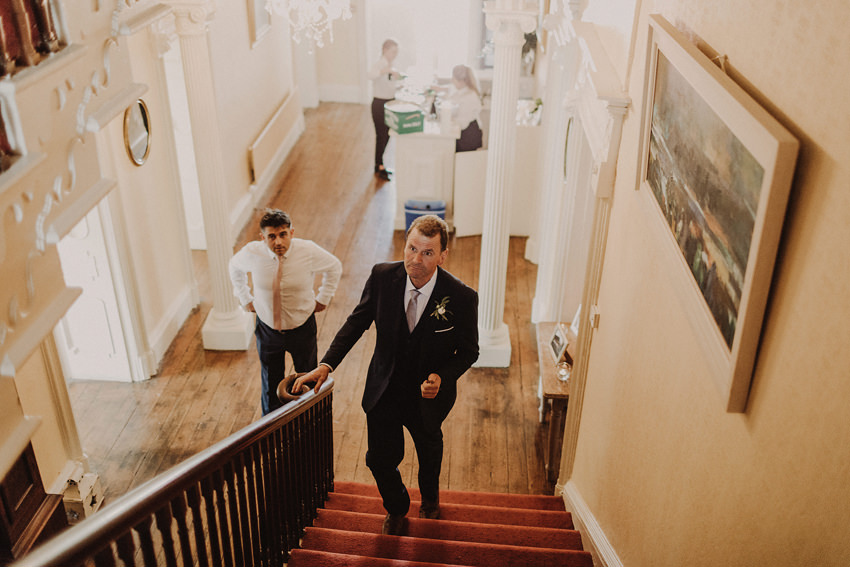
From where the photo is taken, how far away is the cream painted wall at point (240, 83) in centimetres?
745

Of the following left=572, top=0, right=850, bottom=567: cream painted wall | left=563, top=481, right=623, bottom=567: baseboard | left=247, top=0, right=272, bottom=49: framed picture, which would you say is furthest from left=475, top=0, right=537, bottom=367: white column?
left=247, top=0, right=272, bottom=49: framed picture

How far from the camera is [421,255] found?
3084 mm

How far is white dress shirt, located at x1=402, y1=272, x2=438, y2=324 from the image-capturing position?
321cm

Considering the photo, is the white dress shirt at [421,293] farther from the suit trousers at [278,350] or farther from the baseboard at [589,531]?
the suit trousers at [278,350]

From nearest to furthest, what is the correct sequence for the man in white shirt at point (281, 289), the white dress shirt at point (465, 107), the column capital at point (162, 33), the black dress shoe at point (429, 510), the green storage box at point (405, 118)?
the black dress shoe at point (429, 510), the man in white shirt at point (281, 289), the column capital at point (162, 33), the green storage box at point (405, 118), the white dress shirt at point (465, 107)

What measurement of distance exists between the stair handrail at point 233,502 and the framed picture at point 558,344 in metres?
1.64

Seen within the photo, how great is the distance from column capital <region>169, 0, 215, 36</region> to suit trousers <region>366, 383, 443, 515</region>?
122 inches

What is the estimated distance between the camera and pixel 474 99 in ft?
26.4

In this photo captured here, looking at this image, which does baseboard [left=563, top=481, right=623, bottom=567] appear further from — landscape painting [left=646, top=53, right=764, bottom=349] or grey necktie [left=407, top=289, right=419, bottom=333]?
landscape painting [left=646, top=53, right=764, bottom=349]

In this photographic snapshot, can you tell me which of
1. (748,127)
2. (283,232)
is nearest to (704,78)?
(748,127)

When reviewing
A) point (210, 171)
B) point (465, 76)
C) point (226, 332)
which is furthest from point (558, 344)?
point (465, 76)

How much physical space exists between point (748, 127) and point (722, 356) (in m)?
0.51

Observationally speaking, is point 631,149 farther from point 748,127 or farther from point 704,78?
point 748,127

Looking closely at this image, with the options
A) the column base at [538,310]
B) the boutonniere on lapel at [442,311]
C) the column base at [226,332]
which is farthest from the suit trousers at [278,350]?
the column base at [538,310]
